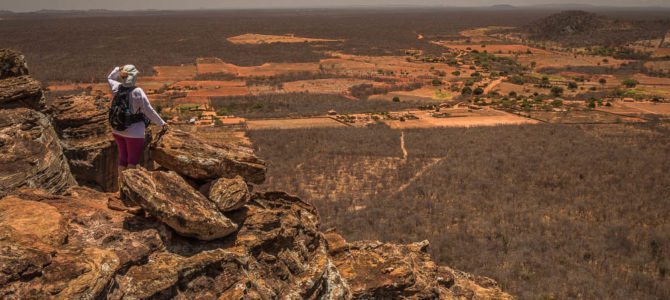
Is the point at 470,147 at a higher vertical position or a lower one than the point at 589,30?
lower

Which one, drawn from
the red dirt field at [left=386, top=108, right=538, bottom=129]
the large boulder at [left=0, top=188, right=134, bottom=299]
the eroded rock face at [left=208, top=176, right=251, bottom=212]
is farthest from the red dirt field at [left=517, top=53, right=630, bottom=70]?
the large boulder at [left=0, top=188, right=134, bottom=299]

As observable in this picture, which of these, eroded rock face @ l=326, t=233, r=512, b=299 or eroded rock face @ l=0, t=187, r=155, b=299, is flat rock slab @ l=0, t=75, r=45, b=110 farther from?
eroded rock face @ l=326, t=233, r=512, b=299

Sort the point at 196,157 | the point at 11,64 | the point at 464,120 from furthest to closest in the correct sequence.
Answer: the point at 464,120, the point at 11,64, the point at 196,157

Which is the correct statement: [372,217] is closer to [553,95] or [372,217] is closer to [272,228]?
[272,228]

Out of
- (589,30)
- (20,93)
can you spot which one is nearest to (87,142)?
(20,93)

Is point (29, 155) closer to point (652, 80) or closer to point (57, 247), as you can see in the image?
point (57, 247)

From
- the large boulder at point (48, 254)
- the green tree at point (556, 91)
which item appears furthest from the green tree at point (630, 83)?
the large boulder at point (48, 254)
